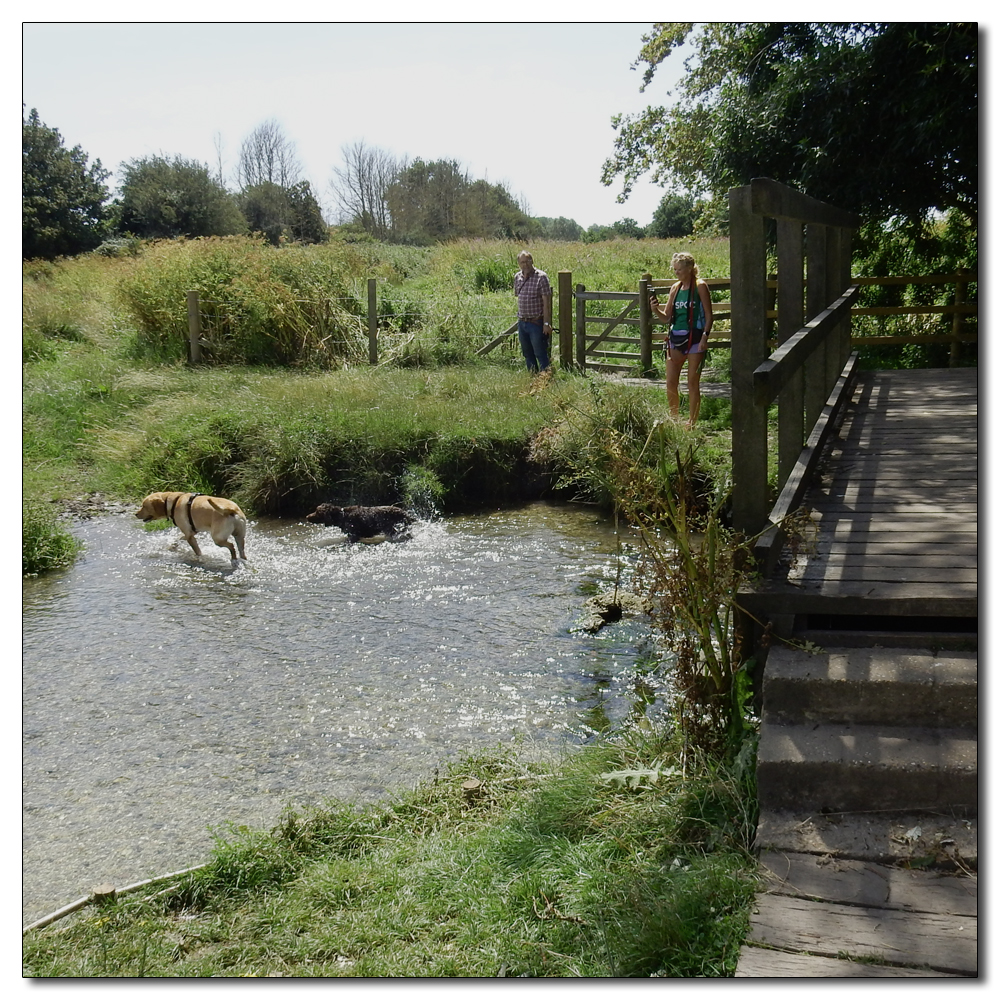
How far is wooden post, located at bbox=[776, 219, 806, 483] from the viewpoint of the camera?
518cm

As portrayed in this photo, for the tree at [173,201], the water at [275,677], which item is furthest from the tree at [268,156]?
the water at [275,677]

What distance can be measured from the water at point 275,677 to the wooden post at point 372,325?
7.16 m

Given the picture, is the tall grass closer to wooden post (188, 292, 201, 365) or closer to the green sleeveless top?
the green sleeveless top

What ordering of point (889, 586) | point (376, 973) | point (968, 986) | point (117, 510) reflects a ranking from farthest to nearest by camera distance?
point (117, 510) → point (889, 586) → point (376, 973) → point (968, 986)

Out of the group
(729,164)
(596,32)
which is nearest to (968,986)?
(596,32)

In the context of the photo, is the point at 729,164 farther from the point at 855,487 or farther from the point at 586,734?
the point at 586,734

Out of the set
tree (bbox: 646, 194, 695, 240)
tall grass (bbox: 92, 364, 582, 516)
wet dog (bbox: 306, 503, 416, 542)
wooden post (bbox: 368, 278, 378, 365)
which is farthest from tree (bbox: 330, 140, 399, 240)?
wet dog (bbox: 306, 503, 416, 542)

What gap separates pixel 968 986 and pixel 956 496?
331 cm

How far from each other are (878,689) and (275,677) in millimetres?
3760

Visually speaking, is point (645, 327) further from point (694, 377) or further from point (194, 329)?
point (194, 329)

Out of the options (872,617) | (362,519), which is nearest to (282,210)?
(362,519)

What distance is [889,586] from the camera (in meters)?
3.90

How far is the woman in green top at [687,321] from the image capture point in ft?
29.7

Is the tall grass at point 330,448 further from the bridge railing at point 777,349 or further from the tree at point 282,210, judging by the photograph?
the tree at point 282,210
